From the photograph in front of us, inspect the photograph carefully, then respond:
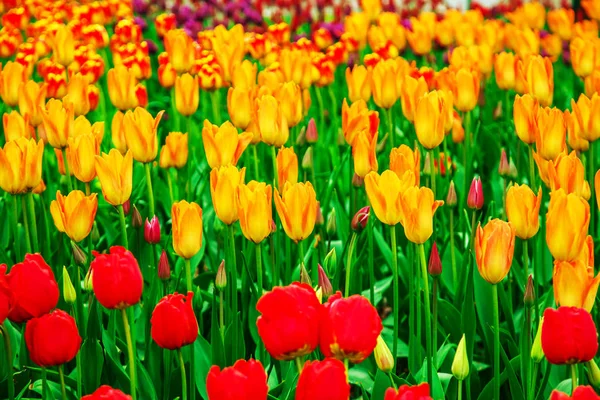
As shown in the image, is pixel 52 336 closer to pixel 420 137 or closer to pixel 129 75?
pixel 420 137

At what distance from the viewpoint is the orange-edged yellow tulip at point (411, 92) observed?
316 cm

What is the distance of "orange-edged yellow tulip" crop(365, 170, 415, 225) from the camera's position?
218 cm

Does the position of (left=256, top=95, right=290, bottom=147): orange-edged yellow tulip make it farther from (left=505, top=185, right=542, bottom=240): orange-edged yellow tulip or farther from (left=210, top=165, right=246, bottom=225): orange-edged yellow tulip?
(left=505, top=185, right=542, bottom=240): orange-edged yellow tulip

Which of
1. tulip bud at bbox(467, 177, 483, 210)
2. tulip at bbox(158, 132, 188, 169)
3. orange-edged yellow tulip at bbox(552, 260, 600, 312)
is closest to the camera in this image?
orange-edged yellow tulip at bbox(552, 260, 600, 312)

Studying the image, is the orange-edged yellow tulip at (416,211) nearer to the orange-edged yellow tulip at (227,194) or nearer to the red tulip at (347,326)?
the orange-edged yellow tulip at (227,194)

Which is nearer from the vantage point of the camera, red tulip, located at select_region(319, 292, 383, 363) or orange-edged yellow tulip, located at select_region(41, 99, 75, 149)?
red tulip, located at select_region(319, 292, 383, 363)

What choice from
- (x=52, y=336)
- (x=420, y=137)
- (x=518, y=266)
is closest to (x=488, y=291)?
(x=518, y=266)

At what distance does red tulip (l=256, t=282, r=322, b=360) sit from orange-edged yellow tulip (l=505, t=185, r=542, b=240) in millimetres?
725

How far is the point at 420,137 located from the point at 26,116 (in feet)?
4.21

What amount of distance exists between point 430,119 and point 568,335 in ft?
4.18

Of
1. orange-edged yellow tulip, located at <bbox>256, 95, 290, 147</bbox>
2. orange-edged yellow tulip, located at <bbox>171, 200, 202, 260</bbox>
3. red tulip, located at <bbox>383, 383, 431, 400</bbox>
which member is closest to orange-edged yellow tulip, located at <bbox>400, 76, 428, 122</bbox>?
orange-edged yellow tulip, located at <bbox>256, 95, 290, 147</bbox>

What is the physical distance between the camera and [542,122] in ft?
8.77

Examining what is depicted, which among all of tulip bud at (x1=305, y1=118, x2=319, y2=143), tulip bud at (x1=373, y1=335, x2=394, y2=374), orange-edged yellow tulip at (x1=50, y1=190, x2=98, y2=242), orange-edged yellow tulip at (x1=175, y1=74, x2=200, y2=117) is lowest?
tulip bud at (x1=305, y1=118, x2=319, y2=143)

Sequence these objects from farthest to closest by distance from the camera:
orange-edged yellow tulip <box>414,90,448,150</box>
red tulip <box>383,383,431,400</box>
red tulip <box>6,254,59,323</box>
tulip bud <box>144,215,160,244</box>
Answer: orange-edged yellow tulip <box>414,90,448,150</box>
tulip bud <box>144,215,160,244</box>
red tulip <box>6,254,59,323</box>
red tulip <box>383,383,431,400</box>
